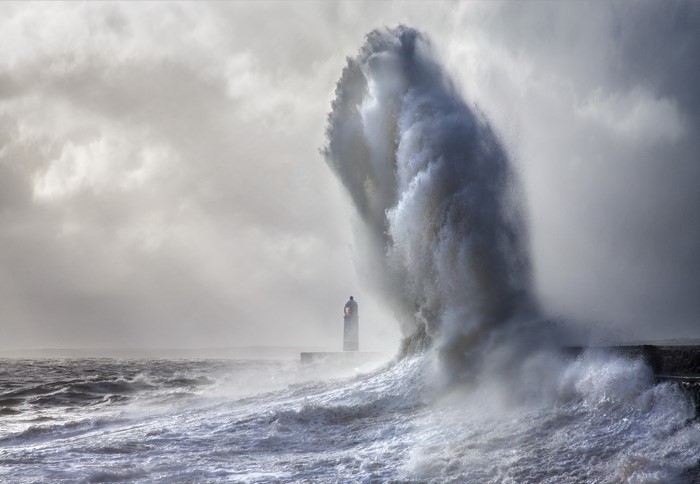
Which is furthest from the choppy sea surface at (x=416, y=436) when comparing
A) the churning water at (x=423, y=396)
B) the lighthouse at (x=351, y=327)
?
the lighthouse at (x=351, y=327)

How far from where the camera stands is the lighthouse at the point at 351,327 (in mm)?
23703

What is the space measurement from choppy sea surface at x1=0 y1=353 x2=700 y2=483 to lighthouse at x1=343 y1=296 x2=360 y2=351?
12513 millimetres

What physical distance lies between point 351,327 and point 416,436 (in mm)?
16658

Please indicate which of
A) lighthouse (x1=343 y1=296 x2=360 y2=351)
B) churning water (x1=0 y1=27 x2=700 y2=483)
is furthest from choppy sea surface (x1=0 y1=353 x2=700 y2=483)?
lighthouse (x1=343 y1=296 x2=360 y2=351)

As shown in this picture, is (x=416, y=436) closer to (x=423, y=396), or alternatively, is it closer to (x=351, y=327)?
(x=423, y=396)

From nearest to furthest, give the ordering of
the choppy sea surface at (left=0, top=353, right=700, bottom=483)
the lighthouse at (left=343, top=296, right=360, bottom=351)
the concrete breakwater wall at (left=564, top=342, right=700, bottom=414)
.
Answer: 1. the choppy sea surface at (left=0, top=353, right=700, bottom=483)
2. the concrete breakwater wall at (left=564, top=342, right=700, bottom=414)
3. the lighthouse at (left=343, top=296, right=360, bottom=351)

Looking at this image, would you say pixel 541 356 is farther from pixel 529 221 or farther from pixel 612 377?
pixel 529 221

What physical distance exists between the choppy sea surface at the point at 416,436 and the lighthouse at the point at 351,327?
12.5m

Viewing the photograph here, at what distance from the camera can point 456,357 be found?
387 inches

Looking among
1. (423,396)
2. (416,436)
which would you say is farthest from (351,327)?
(416,436)

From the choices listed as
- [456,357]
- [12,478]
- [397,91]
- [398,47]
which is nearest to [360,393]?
[456,357]

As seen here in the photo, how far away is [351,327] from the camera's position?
2381 cm

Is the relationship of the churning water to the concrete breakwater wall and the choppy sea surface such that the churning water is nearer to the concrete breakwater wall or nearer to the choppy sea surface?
the choppy sea surface

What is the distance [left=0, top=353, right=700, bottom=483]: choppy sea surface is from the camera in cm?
540
